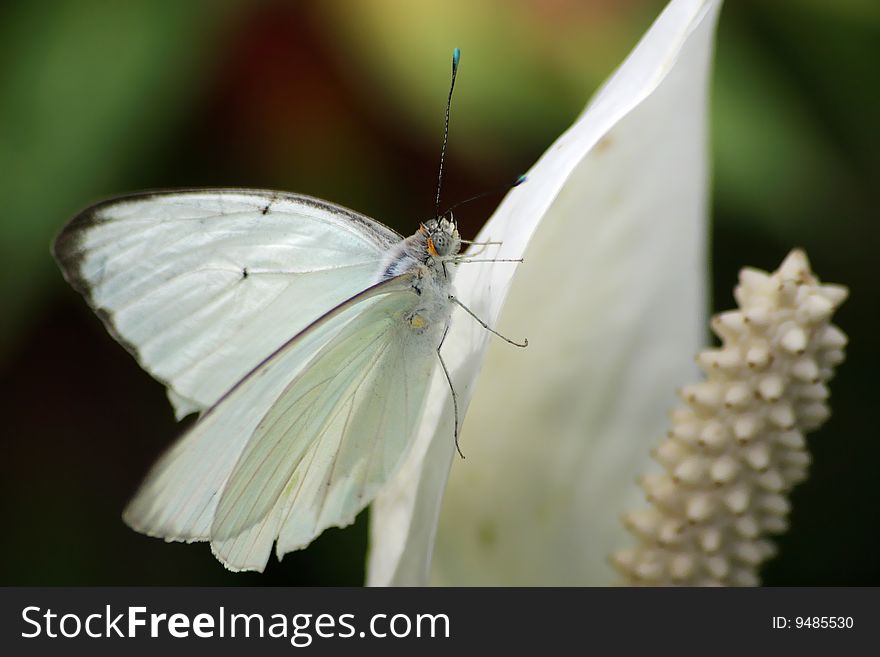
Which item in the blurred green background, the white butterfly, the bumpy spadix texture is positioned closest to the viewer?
the bumpy spadix texture

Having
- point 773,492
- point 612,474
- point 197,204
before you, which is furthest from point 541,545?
point 197,204

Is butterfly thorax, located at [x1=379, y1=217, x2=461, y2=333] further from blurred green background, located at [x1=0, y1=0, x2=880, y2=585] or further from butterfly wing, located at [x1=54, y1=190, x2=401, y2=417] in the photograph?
blurred green background, located at [x1=0, y1=0, x2=880, y2=585]

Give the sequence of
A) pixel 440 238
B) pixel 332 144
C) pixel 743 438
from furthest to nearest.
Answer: pixel 332 144, pixel 440 238, pixel 743 438

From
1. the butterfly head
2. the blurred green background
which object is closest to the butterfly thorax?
the butterfly head

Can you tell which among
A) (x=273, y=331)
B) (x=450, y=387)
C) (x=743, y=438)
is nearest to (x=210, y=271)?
(x=273, y=331)

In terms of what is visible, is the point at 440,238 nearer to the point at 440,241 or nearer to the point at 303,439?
the point at 440,241

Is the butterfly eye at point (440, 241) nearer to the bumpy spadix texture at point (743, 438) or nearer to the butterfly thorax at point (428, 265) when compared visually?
the butterfly thorax at point (428, 265)
